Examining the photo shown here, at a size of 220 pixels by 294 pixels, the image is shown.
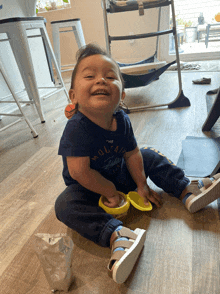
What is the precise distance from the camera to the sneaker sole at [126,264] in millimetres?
458

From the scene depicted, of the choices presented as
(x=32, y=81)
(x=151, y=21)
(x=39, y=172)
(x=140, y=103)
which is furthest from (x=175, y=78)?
(x=39, y=172)

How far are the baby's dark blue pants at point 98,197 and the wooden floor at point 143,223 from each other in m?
0.06

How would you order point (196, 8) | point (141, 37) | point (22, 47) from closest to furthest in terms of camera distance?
1. point (22, 47)
2. point (141, 37)
3. point (196, 8)

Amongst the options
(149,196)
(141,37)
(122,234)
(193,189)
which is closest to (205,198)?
(193,189)

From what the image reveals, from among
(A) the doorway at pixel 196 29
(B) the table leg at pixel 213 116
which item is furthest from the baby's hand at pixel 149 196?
(A) the doorway at pixel 196 29

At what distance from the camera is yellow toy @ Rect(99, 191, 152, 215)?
632mm

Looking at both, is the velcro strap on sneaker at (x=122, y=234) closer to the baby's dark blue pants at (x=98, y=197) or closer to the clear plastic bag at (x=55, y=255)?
the baby's dark blue pants at (x=98, y=197)

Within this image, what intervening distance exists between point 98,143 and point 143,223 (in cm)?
27

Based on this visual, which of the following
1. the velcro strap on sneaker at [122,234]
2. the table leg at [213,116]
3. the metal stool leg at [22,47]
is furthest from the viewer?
the metal stool leg at [22,47]

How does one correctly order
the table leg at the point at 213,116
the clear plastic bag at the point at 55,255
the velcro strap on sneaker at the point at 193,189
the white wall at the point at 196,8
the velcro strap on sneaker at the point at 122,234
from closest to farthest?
1. the clear plastic bag at the point at 55,255
2. the velcro strap on sneaker at the point at 122,234
3. the velcro strap on sneaker at the point at 193,189
4. the table leg at the point at 213,116
5. the white wall at the point at 196,8

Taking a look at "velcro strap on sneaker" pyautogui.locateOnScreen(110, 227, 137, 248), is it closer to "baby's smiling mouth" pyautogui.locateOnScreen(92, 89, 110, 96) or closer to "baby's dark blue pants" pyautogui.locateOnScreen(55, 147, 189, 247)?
"baby's dark blue pants" pyautogui.locateOnScreen(55, 147, 189, 247)

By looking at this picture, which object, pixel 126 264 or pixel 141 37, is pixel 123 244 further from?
pixel 141 37

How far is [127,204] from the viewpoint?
2.14 ft

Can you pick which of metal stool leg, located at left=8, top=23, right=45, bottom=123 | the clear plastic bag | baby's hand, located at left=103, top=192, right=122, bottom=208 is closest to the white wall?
metal stool leg, located at left=8, top=23, right=45, bottom=123
